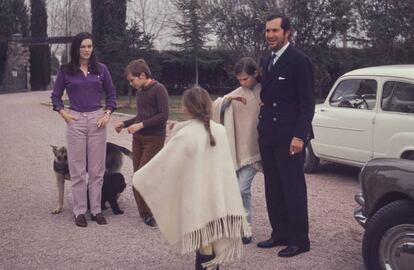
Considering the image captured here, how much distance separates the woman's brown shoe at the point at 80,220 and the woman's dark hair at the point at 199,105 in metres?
2.45

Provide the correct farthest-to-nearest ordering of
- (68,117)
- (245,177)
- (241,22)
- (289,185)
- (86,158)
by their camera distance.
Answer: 1. (241,22)
2. (86,158)
3. (68,117)
4. (245,177)
5. (289,185)

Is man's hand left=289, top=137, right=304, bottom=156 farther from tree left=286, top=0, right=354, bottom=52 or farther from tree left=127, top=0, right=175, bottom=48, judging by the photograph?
tree left=127, top=0, right=175, bottom=48

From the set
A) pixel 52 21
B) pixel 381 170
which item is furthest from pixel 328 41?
pixel 52 21

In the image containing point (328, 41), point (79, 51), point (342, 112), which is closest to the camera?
point (79, 51)

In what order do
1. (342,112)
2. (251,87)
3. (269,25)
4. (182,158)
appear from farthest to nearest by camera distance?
(342,112) < (251,87) < (269,25) < (182,158)

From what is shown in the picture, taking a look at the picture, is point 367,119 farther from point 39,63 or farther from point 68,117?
point 39,63

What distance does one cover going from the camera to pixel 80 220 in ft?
19.3

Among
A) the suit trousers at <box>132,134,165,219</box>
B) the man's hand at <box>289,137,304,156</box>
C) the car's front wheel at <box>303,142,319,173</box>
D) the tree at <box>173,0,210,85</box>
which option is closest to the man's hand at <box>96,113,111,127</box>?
the suit trousers at <box>132,134,165,219</box>

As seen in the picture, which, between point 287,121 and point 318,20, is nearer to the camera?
point 287,121

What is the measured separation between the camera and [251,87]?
518 centimetres

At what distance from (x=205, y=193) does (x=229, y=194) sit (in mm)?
183

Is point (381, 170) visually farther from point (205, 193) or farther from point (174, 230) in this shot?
point (174, 230)

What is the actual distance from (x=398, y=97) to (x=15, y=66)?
37734 millimetres

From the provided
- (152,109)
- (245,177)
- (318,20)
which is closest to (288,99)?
(245,177)
